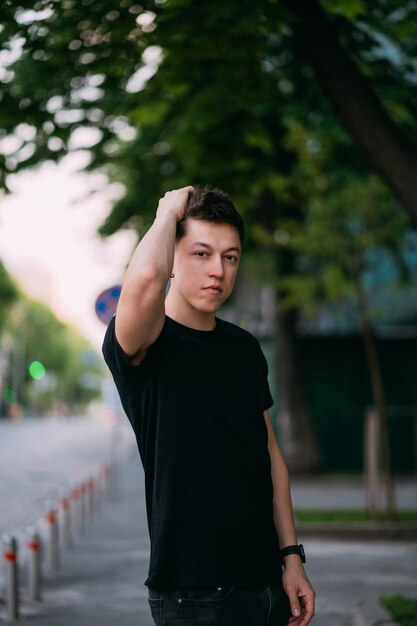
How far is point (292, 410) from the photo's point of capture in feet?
71.2

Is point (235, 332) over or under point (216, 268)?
under

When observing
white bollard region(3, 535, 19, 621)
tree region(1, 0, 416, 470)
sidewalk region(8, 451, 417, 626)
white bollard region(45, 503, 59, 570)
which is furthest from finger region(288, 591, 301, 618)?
white bollard region(45, 503, 59, 570)

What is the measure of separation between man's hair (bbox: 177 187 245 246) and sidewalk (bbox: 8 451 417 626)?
5.11 meters

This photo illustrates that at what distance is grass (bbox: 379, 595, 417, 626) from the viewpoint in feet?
24.2

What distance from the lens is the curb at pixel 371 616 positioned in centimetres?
743

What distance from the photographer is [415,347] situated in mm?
23375

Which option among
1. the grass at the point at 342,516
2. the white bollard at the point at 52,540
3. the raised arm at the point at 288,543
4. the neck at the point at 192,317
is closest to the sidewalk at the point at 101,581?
the white bollard at the point at 52,540

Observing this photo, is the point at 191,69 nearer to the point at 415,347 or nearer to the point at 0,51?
the point at 0,51

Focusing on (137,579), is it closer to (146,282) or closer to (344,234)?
(146,282)

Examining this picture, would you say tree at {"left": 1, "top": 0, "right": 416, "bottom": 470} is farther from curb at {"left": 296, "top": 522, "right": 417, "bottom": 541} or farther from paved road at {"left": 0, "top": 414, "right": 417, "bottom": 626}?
curb at {"left": 296, "top": 522, "right": 417, "bottom": 541}

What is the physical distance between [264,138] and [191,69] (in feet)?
9.98

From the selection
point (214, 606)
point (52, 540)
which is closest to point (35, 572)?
point (52, 540)

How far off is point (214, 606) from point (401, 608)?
5.32 meters

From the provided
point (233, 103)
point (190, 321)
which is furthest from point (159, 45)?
point (190, 321)
